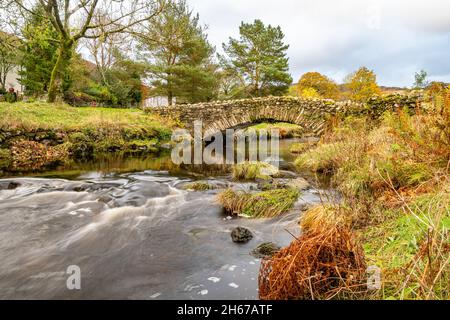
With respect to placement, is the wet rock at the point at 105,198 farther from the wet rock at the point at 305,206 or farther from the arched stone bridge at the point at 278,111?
the arched stone bridge at the point at 278,111

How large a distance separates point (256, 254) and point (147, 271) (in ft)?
4.33

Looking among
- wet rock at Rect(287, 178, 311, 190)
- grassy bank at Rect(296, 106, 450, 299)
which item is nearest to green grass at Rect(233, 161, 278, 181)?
wet rock at Rect(287, 178, 311, 190)

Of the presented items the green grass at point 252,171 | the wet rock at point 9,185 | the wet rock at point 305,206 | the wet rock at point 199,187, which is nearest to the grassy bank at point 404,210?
the wet rock at point 305,206

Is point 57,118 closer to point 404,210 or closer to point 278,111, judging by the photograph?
point 278,111

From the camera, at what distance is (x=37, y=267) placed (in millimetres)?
3469

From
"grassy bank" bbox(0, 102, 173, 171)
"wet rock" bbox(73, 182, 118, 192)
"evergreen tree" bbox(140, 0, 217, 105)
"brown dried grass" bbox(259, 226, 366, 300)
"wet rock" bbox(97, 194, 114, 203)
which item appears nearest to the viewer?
"brown dried grass" bbox(259, 226, 366, 300)

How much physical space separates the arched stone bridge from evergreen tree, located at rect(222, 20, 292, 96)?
1284 centimetres

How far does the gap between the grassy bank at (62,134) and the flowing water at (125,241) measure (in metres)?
4.47

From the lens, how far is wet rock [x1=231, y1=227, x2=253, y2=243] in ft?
13.4

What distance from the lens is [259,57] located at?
91.3ft

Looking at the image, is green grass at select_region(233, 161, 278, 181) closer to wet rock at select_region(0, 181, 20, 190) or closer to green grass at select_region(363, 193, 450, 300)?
green grass at select_region(363, 193, 450, 300)

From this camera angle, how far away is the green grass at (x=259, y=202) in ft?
17.0

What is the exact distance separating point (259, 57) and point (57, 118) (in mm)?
19578

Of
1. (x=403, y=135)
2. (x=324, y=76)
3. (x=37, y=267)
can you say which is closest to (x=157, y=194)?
(x=37, y=267)
